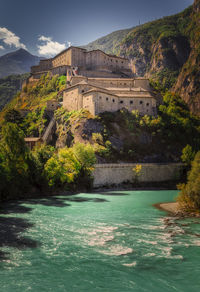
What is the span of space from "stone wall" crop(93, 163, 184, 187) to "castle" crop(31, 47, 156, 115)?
49.6 ft

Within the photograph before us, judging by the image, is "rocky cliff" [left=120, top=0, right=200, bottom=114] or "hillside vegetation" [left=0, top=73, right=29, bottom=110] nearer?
"rocky cliff" [left=120, top=0, right=200, bottom=114]

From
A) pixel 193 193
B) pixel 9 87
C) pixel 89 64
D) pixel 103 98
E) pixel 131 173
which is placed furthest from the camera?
pixel 9 87

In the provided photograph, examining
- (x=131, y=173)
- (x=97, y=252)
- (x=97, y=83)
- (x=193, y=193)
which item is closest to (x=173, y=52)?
(x=97, y=83)

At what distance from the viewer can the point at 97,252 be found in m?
13.6

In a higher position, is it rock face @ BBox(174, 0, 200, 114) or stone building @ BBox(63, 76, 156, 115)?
rock face @ BBox(174, 0, 200, 114)

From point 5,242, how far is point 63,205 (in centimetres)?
1314

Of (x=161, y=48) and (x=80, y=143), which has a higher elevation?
(x=161, y=48)

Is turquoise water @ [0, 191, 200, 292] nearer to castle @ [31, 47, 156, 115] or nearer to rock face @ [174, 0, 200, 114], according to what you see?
castle @ [31, 47, 156, 115]

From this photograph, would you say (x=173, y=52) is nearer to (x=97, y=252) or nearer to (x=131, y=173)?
(x=131, y=173)

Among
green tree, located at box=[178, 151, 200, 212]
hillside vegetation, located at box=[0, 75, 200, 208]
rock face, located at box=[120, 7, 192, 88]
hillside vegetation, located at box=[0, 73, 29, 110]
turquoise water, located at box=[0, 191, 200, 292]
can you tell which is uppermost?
rock face, located at box=[120, 7, 192, 88]

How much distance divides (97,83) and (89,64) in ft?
59.2

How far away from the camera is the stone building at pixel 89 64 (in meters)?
76.4

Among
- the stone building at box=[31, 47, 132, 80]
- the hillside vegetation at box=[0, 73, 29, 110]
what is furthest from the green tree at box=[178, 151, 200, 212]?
the hillside vegetation at box=[0, 73, 29, 110]

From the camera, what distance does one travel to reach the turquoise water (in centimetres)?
1031
